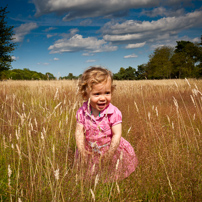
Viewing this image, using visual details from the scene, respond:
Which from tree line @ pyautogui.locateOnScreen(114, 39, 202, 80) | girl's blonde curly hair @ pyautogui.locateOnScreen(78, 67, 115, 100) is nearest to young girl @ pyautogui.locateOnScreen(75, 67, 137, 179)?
girl's blonde curly hair @ pyautogui.locateOnScreen(78, 67, 115, 100)

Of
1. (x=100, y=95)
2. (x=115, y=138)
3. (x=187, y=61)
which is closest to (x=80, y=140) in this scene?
(x=115, y=138)

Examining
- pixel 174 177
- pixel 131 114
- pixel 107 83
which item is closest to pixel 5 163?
pixel 107 83

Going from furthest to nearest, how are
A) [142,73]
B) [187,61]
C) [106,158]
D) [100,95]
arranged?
[142,73], [187,61], [100,95], [106,158]

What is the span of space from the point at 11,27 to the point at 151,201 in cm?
2281

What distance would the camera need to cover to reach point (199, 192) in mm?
1407

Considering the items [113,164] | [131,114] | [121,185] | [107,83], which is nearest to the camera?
[121,185]

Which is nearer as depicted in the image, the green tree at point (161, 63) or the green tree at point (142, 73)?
the green tree at point (161, 63)

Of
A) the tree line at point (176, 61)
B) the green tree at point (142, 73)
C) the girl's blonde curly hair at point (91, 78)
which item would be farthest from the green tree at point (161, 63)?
the girl's blonde curly hair at point (91, 78)

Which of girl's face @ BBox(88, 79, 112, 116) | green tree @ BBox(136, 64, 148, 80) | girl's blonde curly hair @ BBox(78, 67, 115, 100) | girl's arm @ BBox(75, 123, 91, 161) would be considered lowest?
girl's arm @ BBox(75, 123, 91, 161)

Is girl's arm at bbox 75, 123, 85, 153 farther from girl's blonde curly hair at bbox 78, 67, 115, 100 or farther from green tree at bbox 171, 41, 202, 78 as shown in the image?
green tree at bbox 171, 41, 202, 78

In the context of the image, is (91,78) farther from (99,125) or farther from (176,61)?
(176,61)

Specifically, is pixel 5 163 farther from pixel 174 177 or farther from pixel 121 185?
pixel 174 177

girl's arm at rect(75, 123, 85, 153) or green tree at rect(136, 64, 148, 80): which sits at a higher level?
green tree at rect(136, 64, 148, 80)

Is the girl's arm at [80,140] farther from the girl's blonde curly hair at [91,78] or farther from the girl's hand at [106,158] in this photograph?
the girl's blonde curly hair at [91,78]
